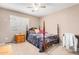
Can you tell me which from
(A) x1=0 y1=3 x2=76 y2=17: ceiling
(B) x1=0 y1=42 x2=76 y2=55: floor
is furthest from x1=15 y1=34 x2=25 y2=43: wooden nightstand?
(A) x1=0 y1=3 x2=76 y2=17: ceiling

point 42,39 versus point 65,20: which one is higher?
point 65,20

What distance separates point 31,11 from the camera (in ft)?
5.94

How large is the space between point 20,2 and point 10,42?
2.11ft

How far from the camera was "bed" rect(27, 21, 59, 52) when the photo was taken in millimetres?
1798

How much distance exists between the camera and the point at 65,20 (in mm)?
1783

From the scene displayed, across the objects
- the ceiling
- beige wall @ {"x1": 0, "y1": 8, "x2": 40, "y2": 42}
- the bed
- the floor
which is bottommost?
the floor

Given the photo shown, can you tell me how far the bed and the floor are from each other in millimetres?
67

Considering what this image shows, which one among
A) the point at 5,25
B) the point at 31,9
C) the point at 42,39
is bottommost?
the point at 42,39

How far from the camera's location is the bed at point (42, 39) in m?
1.80

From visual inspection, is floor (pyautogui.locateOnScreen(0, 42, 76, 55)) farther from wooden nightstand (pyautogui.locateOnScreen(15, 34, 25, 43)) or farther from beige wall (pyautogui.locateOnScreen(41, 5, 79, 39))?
beige wall (pyautogui.locateOnScreen(41, 5, 79, 39))

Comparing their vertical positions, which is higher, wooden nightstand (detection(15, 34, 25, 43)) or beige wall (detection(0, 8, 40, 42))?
beige wall (detection(0, 8, 40, 42))

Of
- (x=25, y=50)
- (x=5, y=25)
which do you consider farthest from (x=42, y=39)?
(x=5, y=25)

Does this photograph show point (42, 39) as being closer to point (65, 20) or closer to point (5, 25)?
point (65, 20)

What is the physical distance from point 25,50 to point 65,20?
785mm
